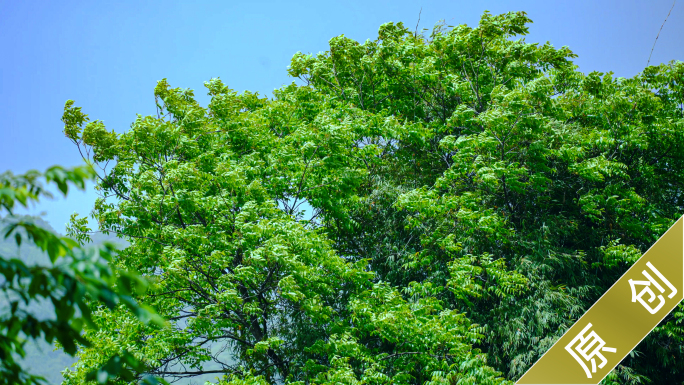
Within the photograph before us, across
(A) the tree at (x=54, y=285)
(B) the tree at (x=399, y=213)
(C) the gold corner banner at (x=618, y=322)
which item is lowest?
(C) the gold corner banner at (x=618, y=322)

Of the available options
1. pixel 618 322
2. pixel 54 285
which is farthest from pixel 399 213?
pixel 54 285

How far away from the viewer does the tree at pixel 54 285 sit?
228 cm

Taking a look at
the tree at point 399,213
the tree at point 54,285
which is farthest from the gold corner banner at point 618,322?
the tree at point 54,285

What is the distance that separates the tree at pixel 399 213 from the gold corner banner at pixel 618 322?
1971 millimetres

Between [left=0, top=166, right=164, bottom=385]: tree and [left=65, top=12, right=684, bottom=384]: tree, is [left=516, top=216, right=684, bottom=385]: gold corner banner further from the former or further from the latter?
[left=0, top=166, right=164, bottom=385]: tree

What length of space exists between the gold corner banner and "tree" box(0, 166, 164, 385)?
6.29 meters

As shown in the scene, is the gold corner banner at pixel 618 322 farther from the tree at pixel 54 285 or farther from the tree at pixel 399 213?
the tree at pixel 54 285

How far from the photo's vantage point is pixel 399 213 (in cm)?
1369

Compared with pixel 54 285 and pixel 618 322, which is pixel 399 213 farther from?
pixel 54 285

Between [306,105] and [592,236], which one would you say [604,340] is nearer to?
[592,236]

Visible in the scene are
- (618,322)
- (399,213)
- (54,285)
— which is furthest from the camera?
(399,213)

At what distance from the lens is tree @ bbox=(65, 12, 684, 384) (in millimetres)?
9555

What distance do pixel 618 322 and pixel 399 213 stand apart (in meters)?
7.30

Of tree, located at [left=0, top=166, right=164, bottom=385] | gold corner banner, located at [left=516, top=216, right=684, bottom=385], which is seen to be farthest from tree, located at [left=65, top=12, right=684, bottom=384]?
tree, located at [left=0, top=166, right=164, bottom=385]
